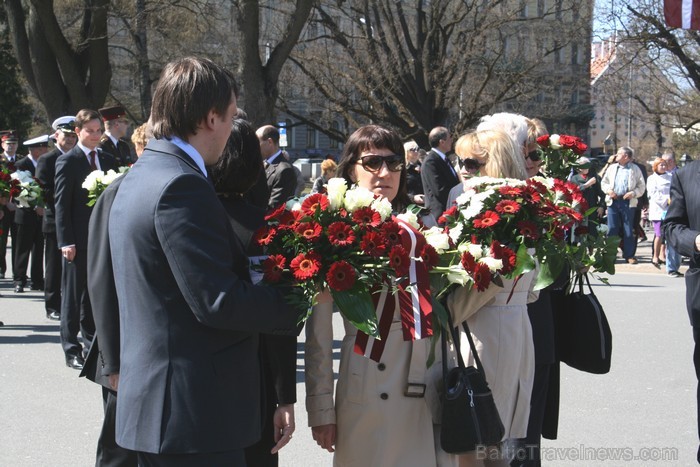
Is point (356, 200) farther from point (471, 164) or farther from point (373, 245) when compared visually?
point (471, 164)

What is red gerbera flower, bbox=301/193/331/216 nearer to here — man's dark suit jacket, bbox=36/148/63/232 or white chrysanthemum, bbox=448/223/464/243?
white chrysanthemum, bbox=448/223/464/243

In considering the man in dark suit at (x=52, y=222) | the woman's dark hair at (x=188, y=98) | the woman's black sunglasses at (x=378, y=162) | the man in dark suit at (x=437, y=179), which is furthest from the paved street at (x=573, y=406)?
the woman's dark hair at (x=188, y=98)

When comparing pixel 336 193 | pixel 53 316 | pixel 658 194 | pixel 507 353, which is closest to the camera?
pixel 336 193

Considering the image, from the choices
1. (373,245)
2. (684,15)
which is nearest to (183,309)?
(373,245)

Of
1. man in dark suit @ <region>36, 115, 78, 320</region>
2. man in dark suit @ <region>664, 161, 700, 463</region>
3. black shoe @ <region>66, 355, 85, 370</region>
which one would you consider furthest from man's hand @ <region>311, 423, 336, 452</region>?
man in dark suit @ <region>36, 115, 78, 320</region>

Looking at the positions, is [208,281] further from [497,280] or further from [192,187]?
[497,280]

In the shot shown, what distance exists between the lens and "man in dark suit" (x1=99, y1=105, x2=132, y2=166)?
27.9 ft

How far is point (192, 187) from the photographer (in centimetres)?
250

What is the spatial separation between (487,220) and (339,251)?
78 cm

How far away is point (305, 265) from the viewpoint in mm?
2812

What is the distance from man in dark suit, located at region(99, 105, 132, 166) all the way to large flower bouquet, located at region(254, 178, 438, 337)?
221 inches

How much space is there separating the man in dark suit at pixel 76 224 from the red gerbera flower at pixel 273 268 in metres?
4.90

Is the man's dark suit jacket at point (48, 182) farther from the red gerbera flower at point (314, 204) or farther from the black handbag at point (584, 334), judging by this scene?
the red gerbera flower at point (314, 204)

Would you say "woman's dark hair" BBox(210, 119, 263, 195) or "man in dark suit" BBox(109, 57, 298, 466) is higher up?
"woman's dark hair" BBox(210, 119, 263, 195)
